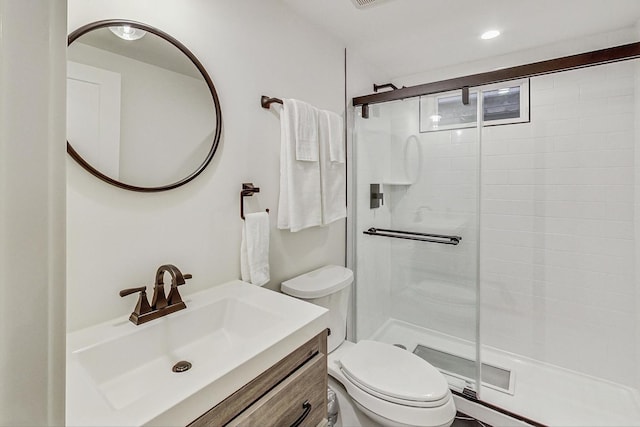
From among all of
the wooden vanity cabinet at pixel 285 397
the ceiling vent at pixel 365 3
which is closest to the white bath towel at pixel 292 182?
the ceiling vent at pixel 365 3

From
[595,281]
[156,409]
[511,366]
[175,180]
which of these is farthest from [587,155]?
[156,409]

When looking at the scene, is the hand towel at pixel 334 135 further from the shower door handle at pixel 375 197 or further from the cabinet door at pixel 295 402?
the cabinet door at pixel 295 402

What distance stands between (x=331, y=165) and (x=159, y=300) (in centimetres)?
115

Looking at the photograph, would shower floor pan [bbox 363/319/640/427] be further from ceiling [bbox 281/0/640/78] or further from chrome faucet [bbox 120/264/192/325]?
ceiling [bbox 281/0/640/78]

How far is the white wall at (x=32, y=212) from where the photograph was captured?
0.26 meters

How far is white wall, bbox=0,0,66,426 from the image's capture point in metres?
0.26

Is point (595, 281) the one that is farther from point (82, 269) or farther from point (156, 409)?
point (82, 269)

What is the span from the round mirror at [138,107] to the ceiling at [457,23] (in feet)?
2.82

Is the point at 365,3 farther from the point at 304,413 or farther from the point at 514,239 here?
the point at 514,239

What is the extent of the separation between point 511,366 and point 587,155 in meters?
1.56

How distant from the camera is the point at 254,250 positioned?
55.7 inches

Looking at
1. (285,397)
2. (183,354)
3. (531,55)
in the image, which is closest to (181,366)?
(183,354)

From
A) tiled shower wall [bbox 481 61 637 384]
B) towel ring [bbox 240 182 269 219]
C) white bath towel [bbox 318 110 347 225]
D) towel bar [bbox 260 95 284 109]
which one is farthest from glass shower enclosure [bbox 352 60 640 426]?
towel ring [bbox 240 182 269 219]

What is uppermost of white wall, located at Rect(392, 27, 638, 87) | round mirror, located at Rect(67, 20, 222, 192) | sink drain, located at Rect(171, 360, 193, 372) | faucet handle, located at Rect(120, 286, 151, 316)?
white wall, located at Rect(392, 27, 638, 87)
